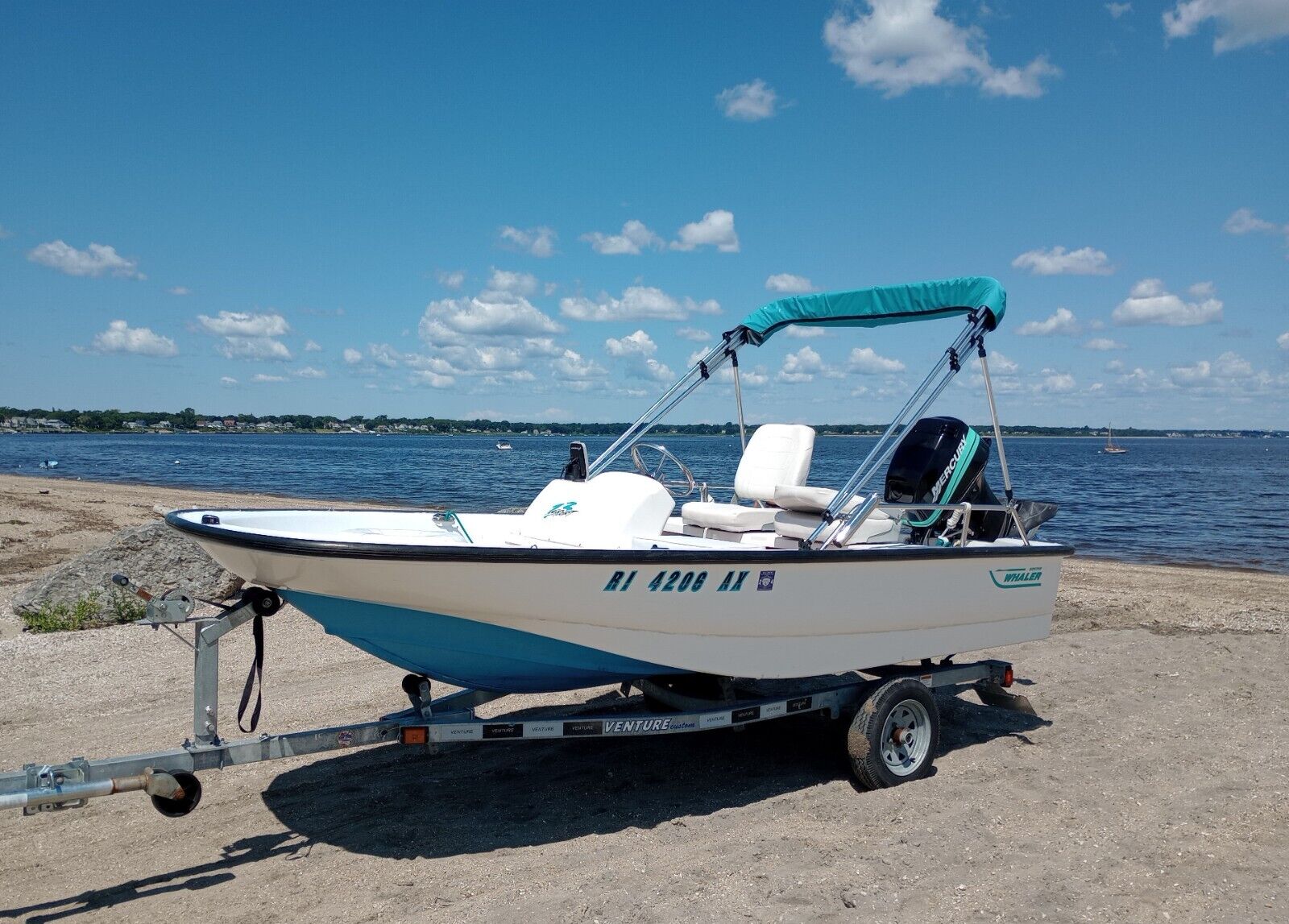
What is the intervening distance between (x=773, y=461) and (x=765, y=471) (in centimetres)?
9

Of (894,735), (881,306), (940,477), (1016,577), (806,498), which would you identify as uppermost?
(881,306)

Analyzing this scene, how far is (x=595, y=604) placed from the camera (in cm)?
450

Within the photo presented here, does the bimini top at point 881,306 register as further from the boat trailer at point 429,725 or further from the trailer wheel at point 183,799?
the trailer wheel at point 183,799

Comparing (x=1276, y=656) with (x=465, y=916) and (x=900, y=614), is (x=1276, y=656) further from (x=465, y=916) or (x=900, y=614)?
(x=465, y=916)

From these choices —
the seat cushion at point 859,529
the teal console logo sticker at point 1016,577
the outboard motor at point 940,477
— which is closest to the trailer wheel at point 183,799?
the seat cushion at point 859,529

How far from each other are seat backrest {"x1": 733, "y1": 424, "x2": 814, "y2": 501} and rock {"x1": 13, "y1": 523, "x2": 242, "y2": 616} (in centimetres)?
544

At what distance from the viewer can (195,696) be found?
412 cm

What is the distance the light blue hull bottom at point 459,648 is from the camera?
4.41 m

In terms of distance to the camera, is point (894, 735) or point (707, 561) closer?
point (707, 561)

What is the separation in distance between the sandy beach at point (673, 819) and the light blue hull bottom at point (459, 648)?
0.77m

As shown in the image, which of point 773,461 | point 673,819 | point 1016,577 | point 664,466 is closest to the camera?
point 673,819

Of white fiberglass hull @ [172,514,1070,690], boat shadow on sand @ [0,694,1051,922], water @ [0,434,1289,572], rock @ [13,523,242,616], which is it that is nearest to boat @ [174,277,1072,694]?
white fiberglass hull @ [172,514,1070,690]

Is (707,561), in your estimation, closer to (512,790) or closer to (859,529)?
(859,529)

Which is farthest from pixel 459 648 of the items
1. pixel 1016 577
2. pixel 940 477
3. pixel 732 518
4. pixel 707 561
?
pixel 1016 577
